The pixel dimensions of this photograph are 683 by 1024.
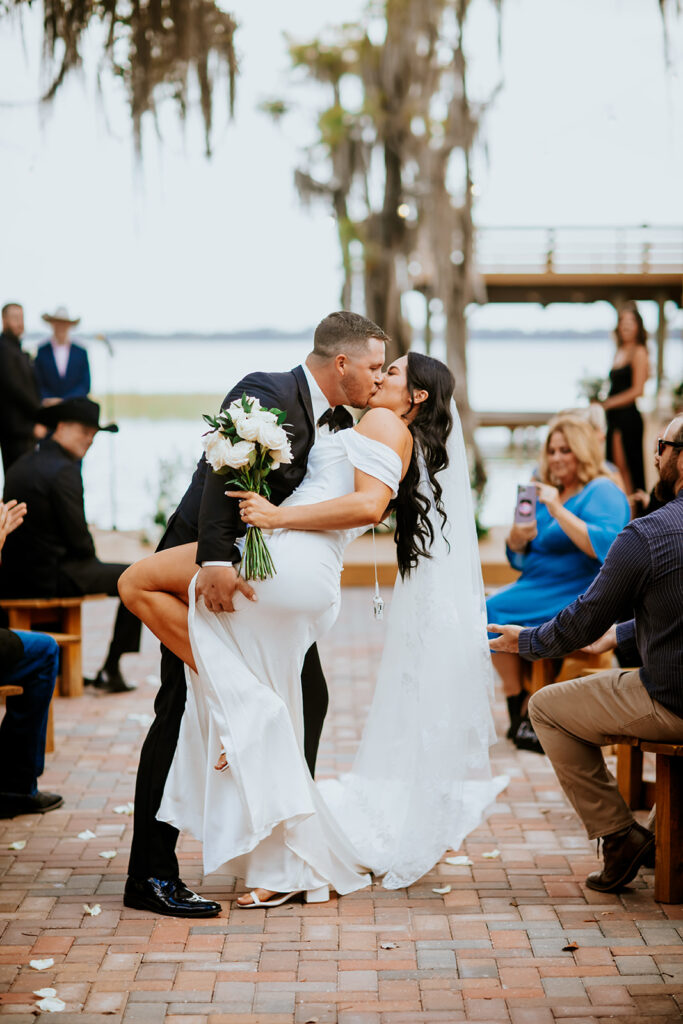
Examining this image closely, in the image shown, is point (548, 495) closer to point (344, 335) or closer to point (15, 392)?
point (344, 335)

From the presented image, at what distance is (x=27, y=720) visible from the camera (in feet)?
16.1

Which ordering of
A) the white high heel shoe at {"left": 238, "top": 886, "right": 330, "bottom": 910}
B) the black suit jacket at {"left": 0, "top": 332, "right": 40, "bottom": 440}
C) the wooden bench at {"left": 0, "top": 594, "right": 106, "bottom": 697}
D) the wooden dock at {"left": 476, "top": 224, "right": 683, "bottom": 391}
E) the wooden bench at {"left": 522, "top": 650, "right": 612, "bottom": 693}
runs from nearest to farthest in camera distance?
the white high heel shoe at {"left": 238, "top": 886, "right": 330, "bottom": 910}
the wooden bench at {"left": 522, "top": 650, "right": 612, "bottom": 693}
the wooden bench at {"left": 0, "top": 594, "right": 106, "bottom": 697}
the black suit jacket at {"left": 0, "top": 332, "right": 40, "bottom": 440}
the wooden dock at {"left": 476, "top": 224, "right": 683, "bottom": 391}

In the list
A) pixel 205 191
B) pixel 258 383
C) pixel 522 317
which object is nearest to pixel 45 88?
pixel 205 191

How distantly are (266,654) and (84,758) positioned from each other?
2156 millimetres

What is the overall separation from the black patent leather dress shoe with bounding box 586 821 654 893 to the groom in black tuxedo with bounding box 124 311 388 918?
1400mm

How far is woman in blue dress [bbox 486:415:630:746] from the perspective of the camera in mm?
5738

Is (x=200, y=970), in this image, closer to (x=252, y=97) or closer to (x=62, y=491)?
(x=62, y=491)

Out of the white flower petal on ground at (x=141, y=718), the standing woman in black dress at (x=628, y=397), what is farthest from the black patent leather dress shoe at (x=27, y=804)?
the standing woman in black dress at (x=628, y=397)

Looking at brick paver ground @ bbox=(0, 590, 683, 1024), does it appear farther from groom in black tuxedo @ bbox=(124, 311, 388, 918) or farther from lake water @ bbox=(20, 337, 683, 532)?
lake water @ bbox=(20, 337, 683, 532)

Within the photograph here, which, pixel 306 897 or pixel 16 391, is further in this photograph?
pixel 16 391

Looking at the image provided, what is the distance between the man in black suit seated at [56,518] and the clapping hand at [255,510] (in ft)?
9.30

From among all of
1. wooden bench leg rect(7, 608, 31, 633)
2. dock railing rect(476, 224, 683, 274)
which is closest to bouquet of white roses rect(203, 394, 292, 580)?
wooden bench leg rect(7, 608, 31, 633)

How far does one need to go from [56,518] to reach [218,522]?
2982mm

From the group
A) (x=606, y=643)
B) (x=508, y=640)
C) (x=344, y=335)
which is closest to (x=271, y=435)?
(x=344, y=335)
